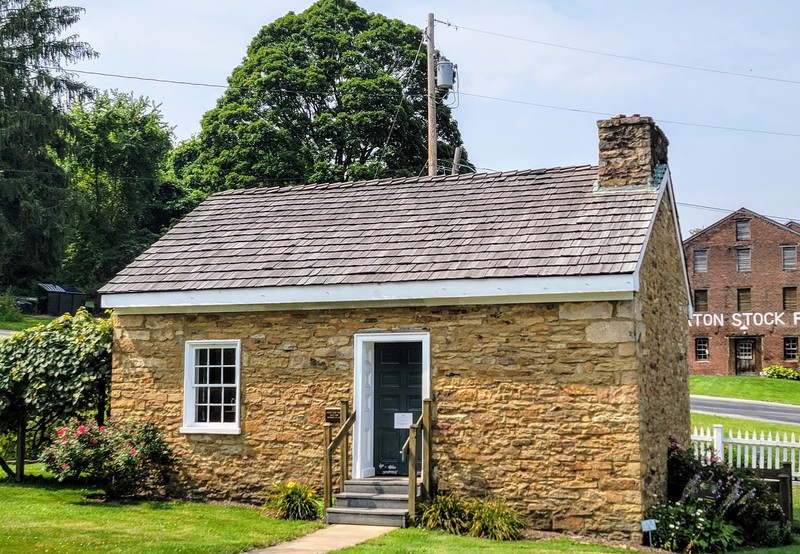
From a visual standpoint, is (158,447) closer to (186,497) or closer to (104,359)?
(186,497)

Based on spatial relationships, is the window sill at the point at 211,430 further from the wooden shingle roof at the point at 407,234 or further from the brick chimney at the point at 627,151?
the brick chimney at the point at 627,151

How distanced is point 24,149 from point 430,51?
67.0ft

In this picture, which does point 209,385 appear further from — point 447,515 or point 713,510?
point 713,510

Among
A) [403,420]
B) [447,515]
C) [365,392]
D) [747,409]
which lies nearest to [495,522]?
[447,515]

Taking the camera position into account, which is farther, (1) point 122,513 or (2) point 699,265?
(2) point 699,265

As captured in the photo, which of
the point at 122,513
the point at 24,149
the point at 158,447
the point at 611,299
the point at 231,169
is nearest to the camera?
the point at 611,299

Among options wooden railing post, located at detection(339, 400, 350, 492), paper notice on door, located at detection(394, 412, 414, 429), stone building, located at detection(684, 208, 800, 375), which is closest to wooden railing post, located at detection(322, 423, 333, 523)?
wooden railing post, located at detection(339, 400, 350, 492)

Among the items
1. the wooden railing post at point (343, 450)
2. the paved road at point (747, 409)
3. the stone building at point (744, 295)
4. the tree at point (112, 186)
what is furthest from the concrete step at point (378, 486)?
the stone building at point (744, 295)

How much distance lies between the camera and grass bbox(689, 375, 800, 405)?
3819cm

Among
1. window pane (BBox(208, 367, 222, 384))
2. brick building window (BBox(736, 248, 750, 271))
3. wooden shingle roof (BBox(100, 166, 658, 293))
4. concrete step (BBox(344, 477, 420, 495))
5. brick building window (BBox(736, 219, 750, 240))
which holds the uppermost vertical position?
brick building window (BBox(736, 219, 750, 240))

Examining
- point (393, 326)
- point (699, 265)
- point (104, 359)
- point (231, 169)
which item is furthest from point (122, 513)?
point (699, 265)

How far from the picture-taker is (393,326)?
13.0 metres

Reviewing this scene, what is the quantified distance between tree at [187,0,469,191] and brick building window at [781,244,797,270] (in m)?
23.2

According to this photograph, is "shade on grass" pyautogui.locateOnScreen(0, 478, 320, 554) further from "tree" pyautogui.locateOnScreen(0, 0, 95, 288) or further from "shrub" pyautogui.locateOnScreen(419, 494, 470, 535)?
"tree" pyautogui.locateOnScreen(0, 0, 95, 288)
